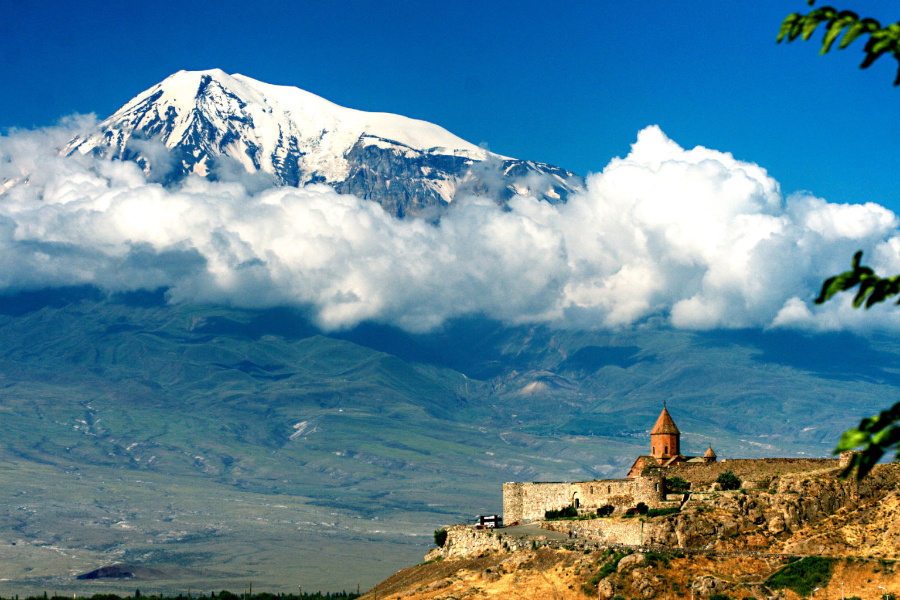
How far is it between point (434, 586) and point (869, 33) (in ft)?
195

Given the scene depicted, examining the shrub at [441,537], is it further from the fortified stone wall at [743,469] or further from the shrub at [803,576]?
the shrub at [803,576]

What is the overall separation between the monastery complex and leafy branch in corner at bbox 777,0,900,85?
58.4 meters

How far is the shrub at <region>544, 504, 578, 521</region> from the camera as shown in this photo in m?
76.8

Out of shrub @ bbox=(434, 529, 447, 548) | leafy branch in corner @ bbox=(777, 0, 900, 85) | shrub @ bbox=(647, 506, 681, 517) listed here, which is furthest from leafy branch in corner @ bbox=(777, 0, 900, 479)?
shrub @ bbox=(434, 529, 447, 548)

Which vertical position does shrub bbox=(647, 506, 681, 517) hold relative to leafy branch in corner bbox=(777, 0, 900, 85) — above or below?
below

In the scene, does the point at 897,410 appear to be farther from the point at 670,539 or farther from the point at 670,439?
the point at 670,439

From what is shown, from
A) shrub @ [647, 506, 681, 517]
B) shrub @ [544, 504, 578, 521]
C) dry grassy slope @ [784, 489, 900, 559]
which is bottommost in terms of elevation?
dry grassy slope @ [784, 489, 900, 559]

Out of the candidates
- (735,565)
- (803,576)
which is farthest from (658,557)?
(803,576)

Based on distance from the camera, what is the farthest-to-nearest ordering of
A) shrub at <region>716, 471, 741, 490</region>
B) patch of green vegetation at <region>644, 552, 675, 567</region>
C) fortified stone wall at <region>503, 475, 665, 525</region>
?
fortified stone wall at <region>503, 475, 665, 525</region> → shrub at <region>716, 471, 741, 490</region> → patch of green vegetation at <region>644, 552, 675, 567</region>

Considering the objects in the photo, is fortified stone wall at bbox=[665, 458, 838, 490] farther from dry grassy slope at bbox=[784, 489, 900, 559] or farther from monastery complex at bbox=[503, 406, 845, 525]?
dry grassy slope at bbox=[784, 489, 900, 559]

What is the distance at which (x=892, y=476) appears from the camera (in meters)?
64.7

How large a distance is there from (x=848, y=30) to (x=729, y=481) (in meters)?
60.8

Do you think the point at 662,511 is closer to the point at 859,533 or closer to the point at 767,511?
the point at 767,511

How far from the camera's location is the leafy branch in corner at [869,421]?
10.8 meters
